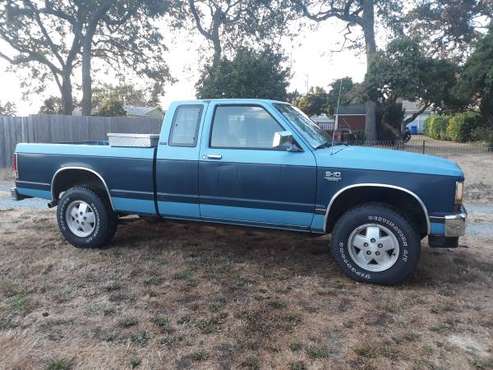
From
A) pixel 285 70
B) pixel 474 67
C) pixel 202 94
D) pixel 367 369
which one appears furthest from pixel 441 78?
pixel 367 369

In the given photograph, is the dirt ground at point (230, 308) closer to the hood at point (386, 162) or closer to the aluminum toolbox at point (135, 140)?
the hood at point (386, 162)

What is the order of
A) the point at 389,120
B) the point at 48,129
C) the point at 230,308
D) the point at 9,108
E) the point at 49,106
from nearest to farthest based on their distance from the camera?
1. the point at 230,308
2. the point at 48,129
3. the point at 389,120
4. the point at 49,106
5. the point at 9,108

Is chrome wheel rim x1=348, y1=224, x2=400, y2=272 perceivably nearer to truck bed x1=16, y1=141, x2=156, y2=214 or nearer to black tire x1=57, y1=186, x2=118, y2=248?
truck bed x1=16, y1=141, x2=156, y2=214

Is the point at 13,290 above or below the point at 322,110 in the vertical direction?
below

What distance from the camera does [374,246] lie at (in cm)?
465

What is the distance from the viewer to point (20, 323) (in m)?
3.75

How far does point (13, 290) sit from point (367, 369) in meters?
3.40

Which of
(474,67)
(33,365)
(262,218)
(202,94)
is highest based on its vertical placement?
(474,67)

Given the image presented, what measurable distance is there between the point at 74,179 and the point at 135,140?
1240mm

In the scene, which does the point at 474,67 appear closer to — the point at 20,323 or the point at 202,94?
the point at 202,94

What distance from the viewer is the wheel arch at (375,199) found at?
453 cm

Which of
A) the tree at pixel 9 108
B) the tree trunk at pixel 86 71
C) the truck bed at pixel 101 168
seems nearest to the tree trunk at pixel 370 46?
the tree trunk at pixel 86 71

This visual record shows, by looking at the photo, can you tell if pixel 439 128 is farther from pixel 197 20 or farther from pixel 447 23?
pixel 197 20

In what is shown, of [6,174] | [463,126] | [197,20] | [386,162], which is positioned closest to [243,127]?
[386,162]
